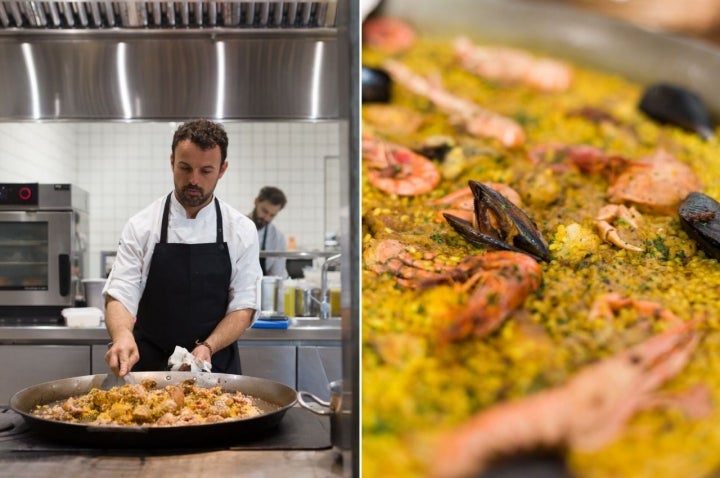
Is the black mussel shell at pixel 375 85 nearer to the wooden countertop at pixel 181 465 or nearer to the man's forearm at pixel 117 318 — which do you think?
the wooden countertop at pixel 181 465

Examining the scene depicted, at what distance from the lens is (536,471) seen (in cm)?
90

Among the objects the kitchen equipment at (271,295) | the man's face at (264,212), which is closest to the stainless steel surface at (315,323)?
the kitchen equipment at (271,295)

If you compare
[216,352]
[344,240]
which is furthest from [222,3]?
[344,240]

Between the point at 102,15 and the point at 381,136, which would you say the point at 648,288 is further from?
the point at 102,15

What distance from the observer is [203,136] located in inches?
86.9

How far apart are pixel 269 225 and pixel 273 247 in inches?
4.5

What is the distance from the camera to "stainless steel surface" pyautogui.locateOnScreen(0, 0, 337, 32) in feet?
7.24

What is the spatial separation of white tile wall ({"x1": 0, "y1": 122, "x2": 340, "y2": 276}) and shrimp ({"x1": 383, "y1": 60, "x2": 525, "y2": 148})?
53.9 inches

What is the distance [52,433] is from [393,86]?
1.02m

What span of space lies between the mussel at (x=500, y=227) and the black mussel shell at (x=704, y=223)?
0.97ft

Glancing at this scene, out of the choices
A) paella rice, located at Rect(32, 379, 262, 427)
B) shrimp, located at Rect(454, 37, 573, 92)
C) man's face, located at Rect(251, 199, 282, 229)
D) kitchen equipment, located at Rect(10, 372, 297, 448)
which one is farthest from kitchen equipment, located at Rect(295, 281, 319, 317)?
shrimp, located at Rect(454, 37, 573, 92)

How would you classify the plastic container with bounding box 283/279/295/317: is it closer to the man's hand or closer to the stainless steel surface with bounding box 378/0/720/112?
the man's hand

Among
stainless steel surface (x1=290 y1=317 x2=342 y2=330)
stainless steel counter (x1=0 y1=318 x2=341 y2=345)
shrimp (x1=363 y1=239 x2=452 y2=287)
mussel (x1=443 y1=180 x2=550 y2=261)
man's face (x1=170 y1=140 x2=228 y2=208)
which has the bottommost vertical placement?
stainless steel counter (x1=0 y1=318 x2=341 y2=345)

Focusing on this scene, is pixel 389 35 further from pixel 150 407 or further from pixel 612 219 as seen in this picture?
pixel 150 407
